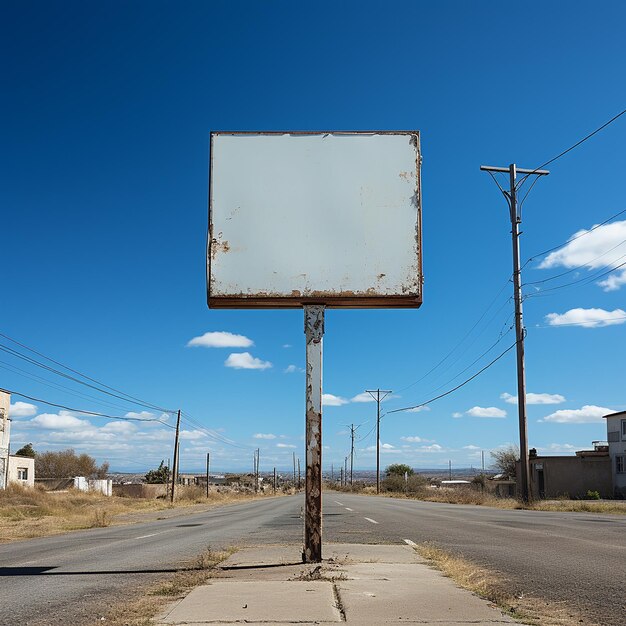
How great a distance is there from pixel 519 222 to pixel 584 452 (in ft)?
97.0

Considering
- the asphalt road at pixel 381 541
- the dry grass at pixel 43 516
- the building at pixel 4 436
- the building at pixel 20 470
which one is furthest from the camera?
the building at pixel 20 470

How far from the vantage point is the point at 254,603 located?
6.10 metres

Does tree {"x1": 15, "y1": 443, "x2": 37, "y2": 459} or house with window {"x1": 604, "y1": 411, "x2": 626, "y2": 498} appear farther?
tree {"x1": 15, "y1": 443, "x2": 37, "y2": 459}

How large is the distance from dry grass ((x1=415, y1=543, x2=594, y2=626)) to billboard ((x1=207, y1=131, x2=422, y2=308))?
3379mm

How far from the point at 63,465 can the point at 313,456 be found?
89.3 m

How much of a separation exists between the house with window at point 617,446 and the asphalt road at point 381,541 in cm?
3650

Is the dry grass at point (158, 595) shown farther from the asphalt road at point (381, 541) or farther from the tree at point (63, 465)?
the tree at point (63, 465)

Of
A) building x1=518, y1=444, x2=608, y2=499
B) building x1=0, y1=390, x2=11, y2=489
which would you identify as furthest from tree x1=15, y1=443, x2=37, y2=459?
building x1=518, y1=444, x2=608, y2=499

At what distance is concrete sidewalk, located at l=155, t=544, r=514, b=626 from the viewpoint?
18.2 feet

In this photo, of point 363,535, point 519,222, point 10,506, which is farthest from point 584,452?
point 363,535

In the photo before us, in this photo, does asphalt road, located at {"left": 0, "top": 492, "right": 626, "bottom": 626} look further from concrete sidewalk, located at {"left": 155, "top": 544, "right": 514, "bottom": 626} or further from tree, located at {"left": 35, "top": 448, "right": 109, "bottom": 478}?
tree, located at {"left": 35, "top": 448, "right": 109, "bottom": 478}

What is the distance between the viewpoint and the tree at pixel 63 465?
88562mm

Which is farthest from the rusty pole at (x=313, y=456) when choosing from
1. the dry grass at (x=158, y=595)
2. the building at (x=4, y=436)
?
the building at (x=4, y=436)

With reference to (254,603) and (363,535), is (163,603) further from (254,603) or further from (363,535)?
(363,535)
